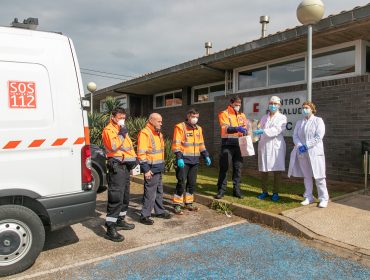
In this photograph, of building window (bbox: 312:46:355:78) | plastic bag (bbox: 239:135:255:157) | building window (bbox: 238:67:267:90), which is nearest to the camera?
plastic bag (bbox: 239:135:255:157)

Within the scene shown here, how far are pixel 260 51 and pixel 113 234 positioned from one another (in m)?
6.20

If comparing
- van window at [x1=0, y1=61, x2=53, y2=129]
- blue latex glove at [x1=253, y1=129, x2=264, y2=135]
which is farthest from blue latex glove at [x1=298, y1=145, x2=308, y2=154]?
van window at [x1=0, y1=61, x2=53, y2=129]

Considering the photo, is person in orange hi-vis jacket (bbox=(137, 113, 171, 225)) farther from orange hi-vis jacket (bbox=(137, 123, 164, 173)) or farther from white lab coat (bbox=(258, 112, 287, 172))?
white lab coat (bbox=(258, 112, 287, 172))

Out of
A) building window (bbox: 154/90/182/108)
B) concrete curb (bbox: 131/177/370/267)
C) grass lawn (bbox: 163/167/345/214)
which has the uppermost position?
building window (bbox: 154/90/182/108)

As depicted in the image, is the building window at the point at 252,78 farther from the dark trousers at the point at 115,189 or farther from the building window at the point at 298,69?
the dark trousers at the point at 115,189

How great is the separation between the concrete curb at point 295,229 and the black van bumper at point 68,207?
8.83ft

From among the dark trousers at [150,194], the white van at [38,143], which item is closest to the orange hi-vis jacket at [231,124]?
the dark trousers at [150,194]

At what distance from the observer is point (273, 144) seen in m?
6.44

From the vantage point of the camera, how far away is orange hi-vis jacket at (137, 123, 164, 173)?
5.27m

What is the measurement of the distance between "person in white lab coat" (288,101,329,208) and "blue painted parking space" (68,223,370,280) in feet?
4.64

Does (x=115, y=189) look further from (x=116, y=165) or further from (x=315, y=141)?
(x=315, y=141)

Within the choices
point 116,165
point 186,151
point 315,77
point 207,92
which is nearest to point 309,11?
point 315,77

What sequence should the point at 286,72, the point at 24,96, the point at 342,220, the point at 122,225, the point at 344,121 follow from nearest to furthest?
1. the point at 24,96
2. the point at 342,220
3. the point at 122,225
4. the point at 344,121
5. the point at 286,72

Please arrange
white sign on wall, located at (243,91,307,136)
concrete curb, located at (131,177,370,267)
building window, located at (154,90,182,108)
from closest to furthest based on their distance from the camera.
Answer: concrete curb, located at (131,177,370,267) < white sign on wall, located at (243,91,307,136) < building window, located at (154,90,182,108)
